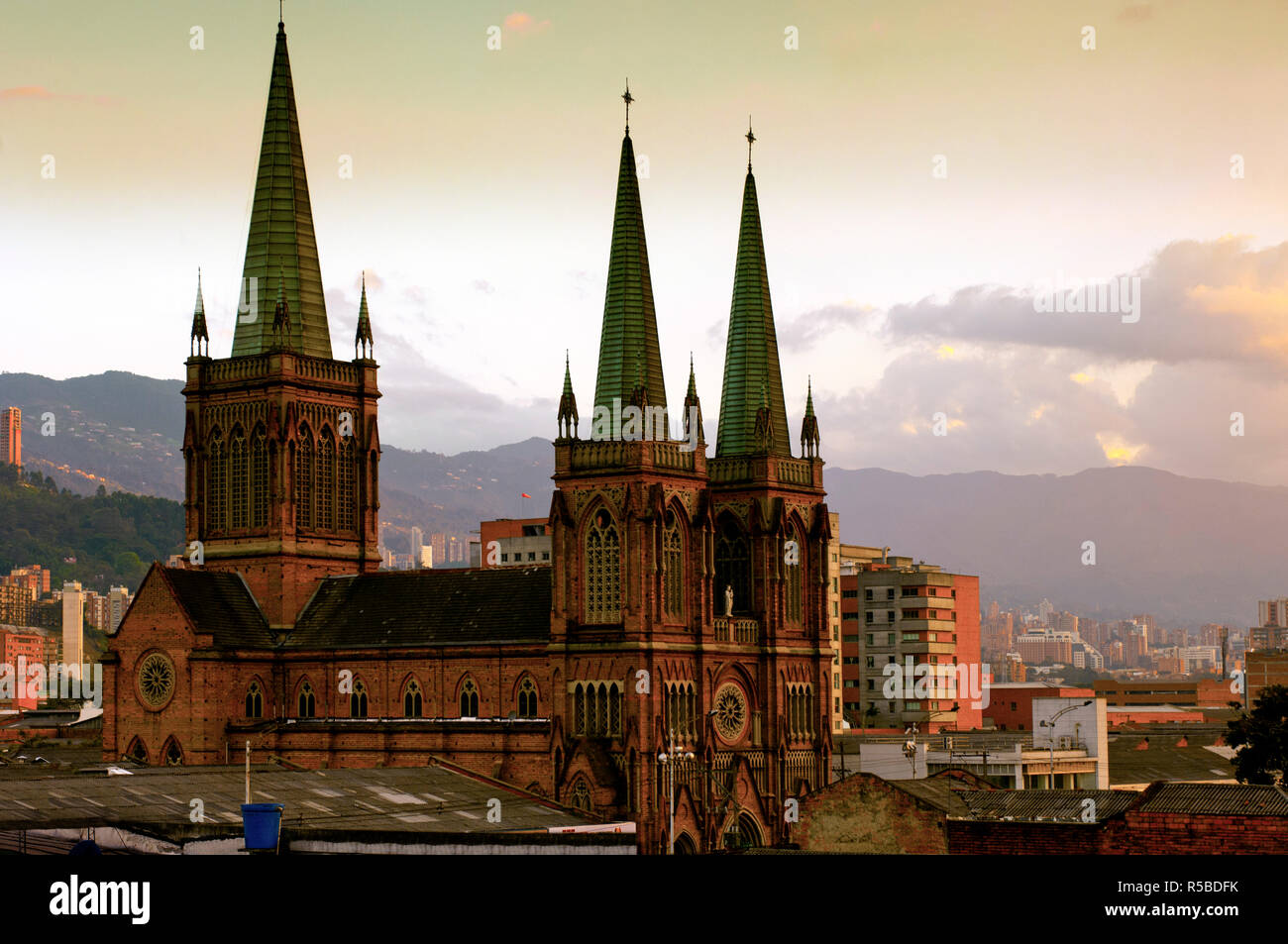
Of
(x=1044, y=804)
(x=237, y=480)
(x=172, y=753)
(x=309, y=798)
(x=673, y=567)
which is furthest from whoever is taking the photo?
(x=237, y=480)

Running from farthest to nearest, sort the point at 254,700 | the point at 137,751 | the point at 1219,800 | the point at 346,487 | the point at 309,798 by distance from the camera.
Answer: the point at 346,487 < the point at 137,751 < the point at 254,700 < the point at 309,798 < the point at 1219,800

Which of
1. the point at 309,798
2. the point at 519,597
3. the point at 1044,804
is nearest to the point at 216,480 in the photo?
the point at 519,597

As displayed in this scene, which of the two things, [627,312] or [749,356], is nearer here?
[627,312]

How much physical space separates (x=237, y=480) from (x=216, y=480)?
1663mm

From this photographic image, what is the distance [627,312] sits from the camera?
110 metres

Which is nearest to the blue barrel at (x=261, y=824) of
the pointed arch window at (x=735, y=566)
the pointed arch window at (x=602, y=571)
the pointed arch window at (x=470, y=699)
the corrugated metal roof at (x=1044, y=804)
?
the corrugated metal roof at (x=1044, y=804)

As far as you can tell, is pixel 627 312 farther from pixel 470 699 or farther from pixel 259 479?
pixel 259 479

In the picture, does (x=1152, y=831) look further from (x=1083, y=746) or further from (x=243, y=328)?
(x=1083, y=746)

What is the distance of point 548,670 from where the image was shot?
109000 mm

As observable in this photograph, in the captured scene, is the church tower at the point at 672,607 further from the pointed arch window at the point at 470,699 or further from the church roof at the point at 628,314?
the pointed arch window at the point at 470,699

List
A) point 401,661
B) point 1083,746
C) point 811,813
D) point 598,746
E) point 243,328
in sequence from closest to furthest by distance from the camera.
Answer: point 811,813 < point 598,746 < point 401,661 < point 243,328 < point 1083,746

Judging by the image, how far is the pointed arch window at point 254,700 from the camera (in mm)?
119000
